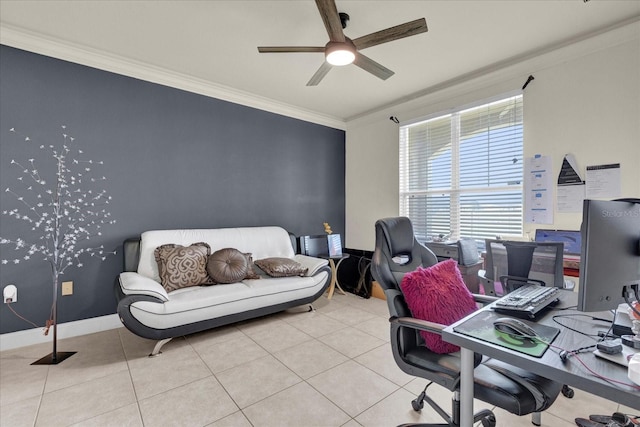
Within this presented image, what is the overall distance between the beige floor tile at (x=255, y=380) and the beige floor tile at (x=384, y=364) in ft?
1.92

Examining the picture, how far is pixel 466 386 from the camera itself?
3.51 ft

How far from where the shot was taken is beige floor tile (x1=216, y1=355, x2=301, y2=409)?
1916 millimetres

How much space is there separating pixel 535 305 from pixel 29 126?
3984 mm

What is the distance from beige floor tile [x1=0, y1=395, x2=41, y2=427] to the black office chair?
2129 millimetres

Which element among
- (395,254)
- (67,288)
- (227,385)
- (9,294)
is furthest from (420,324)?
(9,294)

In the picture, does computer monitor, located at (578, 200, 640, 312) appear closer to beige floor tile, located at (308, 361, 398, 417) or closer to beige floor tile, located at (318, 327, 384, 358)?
beige floor tile, located at (308, 361, 398, 417)

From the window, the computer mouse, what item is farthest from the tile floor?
the window

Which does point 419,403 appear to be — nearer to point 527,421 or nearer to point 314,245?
point 527,421

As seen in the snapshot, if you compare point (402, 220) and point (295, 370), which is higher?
point (402, 220)

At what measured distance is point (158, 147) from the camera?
3.27m

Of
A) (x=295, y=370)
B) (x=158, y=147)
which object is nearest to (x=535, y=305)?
(x=295, y=370)

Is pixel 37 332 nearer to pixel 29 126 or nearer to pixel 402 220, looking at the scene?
pixel 29 126

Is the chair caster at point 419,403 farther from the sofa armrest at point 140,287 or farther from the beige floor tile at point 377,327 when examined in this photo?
the sofa armrest at point 140,287

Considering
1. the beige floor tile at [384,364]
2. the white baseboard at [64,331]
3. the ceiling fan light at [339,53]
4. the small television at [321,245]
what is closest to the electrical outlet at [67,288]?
the white baseboard at [64,331]
